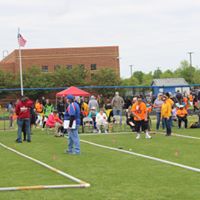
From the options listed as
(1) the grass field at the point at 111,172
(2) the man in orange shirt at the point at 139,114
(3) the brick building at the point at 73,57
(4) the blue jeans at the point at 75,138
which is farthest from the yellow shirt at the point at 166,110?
(3) the brick building at the point at 73,57

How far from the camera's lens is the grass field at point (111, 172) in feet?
25.7

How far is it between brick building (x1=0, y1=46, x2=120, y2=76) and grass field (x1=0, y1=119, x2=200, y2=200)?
217 ft

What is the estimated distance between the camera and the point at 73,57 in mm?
81938

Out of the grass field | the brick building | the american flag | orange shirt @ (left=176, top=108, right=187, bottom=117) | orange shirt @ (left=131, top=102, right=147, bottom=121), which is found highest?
the brick building

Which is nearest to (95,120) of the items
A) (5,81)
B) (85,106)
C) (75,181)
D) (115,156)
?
(85,106)

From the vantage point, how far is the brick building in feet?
268

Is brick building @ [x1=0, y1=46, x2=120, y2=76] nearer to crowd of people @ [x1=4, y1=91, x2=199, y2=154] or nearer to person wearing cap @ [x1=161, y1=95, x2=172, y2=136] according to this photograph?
crowd of people @ [x1=4, y1=91, x2=199, y2=154]

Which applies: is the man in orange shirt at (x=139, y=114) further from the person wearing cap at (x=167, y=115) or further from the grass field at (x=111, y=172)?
the grass field at (x=111, y=172)

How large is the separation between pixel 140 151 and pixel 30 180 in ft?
17.1

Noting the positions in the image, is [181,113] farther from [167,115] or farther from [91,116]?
[91,116]

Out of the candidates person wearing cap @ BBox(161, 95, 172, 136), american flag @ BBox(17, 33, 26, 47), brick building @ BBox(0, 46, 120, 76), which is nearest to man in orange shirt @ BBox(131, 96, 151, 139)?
person wearing cap @ BBox(161, 95, 172, 136)

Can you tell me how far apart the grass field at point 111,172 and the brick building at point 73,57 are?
66.2 metres

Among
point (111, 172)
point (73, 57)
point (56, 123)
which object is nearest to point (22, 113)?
point (56, 123)

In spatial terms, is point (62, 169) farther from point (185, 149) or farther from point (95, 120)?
point (95, 120)
